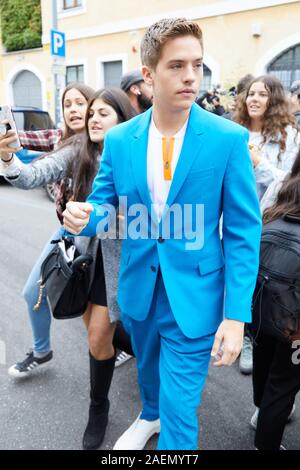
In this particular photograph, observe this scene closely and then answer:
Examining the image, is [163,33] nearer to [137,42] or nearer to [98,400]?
[98,400]

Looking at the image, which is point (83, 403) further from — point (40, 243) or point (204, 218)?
point (40, 243)

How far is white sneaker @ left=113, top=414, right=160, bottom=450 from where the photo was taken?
210cm

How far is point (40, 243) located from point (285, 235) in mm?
4139

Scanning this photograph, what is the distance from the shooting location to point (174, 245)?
1.64 m

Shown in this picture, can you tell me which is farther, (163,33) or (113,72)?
(113,72)

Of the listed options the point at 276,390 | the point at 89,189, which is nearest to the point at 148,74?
the point at 89,189

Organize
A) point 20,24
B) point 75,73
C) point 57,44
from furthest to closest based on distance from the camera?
point 20,24 → point 75,73 → point 57,44

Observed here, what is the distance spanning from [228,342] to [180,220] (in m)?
0.49

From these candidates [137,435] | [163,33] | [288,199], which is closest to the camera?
[163,33]

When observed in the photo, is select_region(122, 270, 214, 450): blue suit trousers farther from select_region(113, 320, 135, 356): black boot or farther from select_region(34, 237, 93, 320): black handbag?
select_region(113, 320, 135, 356): black boot

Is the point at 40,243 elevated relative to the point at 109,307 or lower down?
lower down

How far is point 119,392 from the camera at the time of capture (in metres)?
2.60

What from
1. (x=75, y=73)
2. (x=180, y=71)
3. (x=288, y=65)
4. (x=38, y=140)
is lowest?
(x=38, y=140)
